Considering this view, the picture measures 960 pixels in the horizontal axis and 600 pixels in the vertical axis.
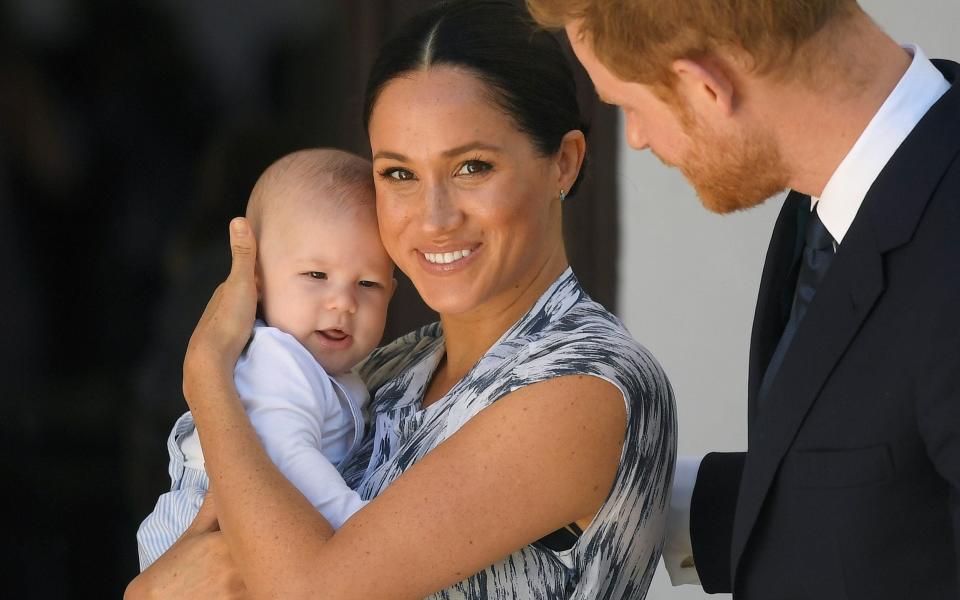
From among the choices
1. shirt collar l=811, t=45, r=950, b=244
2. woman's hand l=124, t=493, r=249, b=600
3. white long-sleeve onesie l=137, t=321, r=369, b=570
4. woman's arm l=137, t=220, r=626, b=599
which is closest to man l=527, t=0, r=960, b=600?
shirt collar l=811, t=45, r=950, b=244

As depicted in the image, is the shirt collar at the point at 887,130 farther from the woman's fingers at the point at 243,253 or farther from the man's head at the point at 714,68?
the woman's fingers at the point at 243,253

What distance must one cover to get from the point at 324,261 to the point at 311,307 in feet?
0.28

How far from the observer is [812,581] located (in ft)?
5.01

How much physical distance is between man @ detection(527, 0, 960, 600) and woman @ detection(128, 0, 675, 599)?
286 mm

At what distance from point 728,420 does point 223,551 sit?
217 cm

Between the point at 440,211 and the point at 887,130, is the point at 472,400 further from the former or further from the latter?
the point at 887,130

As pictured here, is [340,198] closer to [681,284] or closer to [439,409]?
[439,409]

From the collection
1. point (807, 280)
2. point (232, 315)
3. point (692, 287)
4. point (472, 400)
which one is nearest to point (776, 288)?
point (807, 280)

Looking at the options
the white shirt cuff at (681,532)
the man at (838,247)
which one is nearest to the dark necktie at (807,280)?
the man at (838,247)

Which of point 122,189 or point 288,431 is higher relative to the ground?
point 122,189

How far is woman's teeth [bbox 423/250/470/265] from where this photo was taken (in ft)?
6.98

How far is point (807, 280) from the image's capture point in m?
1.71

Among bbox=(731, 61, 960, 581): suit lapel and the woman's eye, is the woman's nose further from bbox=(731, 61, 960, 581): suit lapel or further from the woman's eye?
bbox=(731, 61, 960, 581): suit lapel

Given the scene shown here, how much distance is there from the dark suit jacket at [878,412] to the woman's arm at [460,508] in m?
0.29
